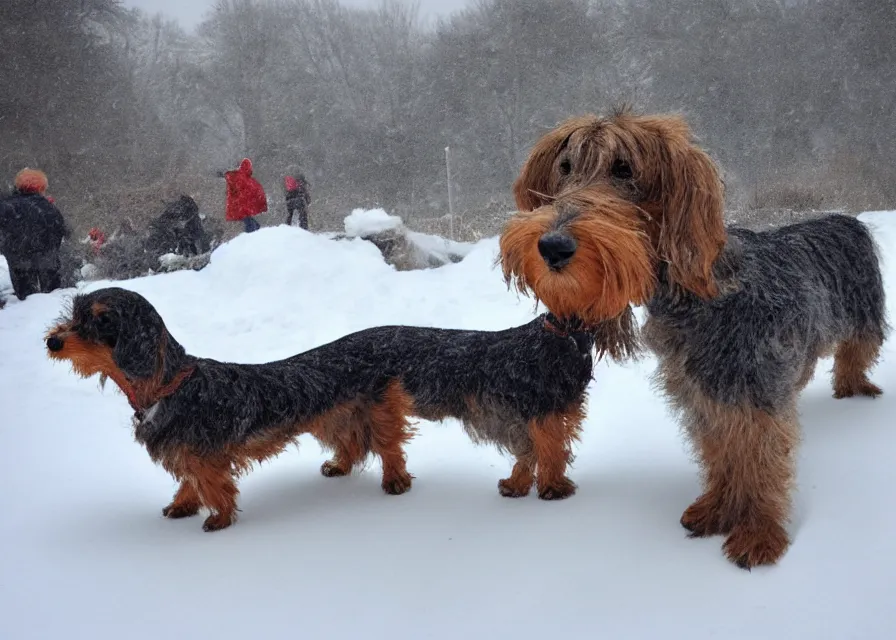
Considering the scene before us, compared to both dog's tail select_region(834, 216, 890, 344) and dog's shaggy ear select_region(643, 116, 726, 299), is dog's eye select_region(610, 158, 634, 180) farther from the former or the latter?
dog's tail select_region(834, 216, 890, 344)

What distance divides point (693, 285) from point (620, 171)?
33 centimetres

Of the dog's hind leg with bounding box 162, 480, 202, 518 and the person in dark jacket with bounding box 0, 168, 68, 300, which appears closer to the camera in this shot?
the dog's hind leg with bounding box 162, 480, 202, 518

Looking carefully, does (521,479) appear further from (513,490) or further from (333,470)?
(333,470)

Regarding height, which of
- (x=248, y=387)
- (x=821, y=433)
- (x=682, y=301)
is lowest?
(x=821, y=433)

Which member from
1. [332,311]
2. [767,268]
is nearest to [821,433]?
[767,268]

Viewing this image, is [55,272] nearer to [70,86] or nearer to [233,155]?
[70,86]

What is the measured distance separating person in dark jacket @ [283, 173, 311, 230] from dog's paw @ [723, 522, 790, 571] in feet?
23.5

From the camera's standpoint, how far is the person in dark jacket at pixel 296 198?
8328 millimetres

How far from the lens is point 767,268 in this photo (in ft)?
5.77

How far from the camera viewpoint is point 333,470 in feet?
8.02

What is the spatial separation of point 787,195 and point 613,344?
8.18m

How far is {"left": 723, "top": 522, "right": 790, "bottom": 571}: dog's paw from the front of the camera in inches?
63.0

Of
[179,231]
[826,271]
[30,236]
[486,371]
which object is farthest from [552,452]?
[179,231]

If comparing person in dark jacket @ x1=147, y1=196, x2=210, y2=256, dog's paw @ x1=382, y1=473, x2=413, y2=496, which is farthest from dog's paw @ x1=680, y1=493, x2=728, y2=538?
person in dark jacket @ x1=147, y1=196, x2=210, y2=256
